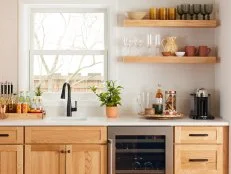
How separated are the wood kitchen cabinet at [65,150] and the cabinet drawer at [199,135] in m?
0.67

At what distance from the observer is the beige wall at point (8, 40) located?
4688 millimetres

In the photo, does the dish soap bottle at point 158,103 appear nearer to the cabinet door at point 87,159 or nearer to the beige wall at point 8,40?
the cabinet door at point 87,159

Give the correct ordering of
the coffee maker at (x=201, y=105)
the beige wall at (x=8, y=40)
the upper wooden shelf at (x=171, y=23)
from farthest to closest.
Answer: the beige wall at (x=8, y=40)
the upper wooden shelf at (x=171, y=23)
the coffee maker at (x=201, y=105)

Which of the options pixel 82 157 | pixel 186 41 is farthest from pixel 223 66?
pixel 82 157

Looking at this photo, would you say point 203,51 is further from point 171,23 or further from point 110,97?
point 110,97

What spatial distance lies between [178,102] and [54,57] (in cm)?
137

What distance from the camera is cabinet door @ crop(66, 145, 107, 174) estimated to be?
166 inches

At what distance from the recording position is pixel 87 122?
422cm

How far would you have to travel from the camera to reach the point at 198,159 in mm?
4223

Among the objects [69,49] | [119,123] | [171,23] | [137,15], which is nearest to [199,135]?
[119,123]

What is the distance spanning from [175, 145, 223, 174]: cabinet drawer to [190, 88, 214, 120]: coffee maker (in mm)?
353

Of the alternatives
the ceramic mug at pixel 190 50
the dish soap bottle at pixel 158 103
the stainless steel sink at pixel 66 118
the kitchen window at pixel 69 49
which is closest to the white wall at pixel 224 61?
the ceramic mug at pixel 190 50

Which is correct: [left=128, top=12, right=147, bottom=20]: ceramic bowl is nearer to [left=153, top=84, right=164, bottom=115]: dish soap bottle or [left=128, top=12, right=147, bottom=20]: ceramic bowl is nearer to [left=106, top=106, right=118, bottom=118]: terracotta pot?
[left=153, top=84, right=164, bottom=115]: dish soap bottle

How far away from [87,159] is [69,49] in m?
1.27
